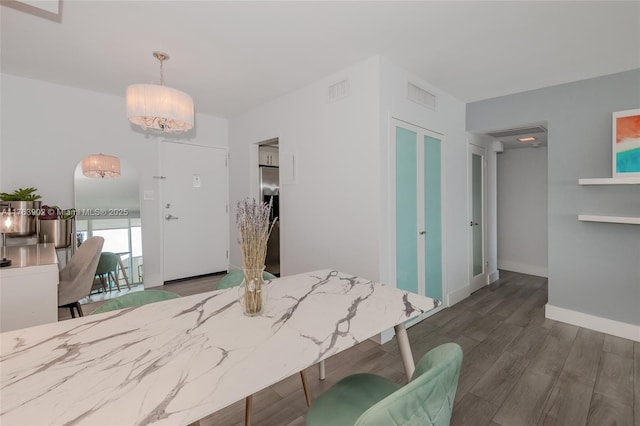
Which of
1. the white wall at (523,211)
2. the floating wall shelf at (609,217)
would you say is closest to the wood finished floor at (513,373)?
the floating wall shelf at (609,217)

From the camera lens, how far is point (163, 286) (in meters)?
4.25

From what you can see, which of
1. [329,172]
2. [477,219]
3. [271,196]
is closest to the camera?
[329,172]

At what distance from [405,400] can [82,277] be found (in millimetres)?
2937

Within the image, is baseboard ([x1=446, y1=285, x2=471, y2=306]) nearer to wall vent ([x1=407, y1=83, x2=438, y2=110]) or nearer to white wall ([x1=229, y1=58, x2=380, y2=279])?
white wall ([x1=229, y1=58, x2=380, y2=279])

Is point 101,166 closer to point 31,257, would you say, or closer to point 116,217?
point 116,217

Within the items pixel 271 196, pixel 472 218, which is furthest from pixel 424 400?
pixel 271 196

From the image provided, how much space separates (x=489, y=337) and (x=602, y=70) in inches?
111

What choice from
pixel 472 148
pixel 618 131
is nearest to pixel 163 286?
pixel 472 148

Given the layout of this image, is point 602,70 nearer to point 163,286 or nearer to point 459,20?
point 459,20

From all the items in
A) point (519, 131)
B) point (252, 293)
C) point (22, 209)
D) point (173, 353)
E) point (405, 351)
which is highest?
point (519, 131)

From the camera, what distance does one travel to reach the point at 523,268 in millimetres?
5012

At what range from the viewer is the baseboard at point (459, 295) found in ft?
11.7

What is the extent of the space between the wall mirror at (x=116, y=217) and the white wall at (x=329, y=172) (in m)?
1.89

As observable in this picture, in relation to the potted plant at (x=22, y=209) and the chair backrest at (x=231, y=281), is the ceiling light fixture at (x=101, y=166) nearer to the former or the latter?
the potted plant at (x=22, y=209)
